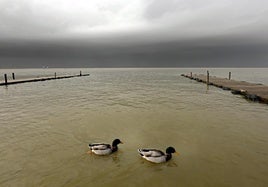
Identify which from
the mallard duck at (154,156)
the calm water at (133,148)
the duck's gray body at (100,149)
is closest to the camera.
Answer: the calm water at (133,148)

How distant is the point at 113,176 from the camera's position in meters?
8.18

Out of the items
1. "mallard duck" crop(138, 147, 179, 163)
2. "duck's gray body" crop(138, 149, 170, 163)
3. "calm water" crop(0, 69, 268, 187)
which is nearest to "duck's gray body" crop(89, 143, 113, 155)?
"calm water" crop(0, 69, 268, 187)

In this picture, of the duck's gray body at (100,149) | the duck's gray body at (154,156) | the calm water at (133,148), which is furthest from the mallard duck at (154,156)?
the duck's gray body at (100,149)

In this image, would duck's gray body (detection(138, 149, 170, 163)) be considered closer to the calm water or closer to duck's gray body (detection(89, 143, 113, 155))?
the calm water

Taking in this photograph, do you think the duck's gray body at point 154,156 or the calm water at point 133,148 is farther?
the duck's gray body at point 154,156

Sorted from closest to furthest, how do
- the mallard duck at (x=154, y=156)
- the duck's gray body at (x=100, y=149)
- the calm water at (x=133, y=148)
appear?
the calm water at (x=133, y=148)
the mallard duck at (x=154, y=156)
the duck's gray body at (x=100, y=149)

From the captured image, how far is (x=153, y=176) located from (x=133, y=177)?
762 mm

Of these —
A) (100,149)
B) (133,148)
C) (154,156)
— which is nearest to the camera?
(154,156)

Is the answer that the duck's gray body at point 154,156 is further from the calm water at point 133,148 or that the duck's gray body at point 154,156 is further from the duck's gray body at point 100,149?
the duck's gray body at point 100,149

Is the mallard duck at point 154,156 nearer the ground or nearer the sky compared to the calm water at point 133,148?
nearer the sky

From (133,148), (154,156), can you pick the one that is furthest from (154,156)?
(133,148)

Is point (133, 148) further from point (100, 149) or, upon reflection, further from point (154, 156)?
point (154, 156)

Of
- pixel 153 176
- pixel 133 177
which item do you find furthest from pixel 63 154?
pixel 153 176

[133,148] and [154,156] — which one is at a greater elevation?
[154,156]
